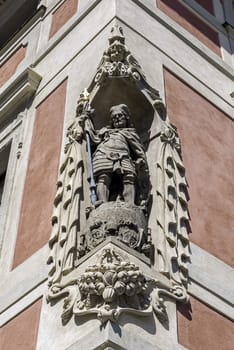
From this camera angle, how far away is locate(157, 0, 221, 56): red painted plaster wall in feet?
33.8

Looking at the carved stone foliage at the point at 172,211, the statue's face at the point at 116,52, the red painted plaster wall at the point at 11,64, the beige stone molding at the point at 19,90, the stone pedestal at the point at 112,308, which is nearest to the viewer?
the stone pedestal at the point at 112,308

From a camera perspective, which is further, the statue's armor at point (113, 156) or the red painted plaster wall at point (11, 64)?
the red painted plaster wall at point (11, 64)

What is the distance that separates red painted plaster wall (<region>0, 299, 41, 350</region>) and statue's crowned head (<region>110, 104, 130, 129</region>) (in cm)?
192

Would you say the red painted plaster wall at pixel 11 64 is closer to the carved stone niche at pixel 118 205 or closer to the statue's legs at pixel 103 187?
the carved stone niche at pixel 118 205

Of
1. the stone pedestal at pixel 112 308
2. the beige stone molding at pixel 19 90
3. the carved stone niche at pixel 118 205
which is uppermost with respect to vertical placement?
the beige stone molding at pixel 19 90

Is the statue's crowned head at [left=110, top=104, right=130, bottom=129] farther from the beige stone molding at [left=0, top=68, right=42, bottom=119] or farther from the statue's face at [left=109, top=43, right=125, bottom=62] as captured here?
the beige stone molding at [left=0, top=68, right=42, bottom=119]

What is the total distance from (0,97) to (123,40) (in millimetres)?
2928

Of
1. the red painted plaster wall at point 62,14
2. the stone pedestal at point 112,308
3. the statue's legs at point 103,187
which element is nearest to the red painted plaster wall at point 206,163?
the statue's legs at point 103,187

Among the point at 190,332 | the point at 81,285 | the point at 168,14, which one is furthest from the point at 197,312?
the point at 168,14

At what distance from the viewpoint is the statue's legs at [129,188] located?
665cm

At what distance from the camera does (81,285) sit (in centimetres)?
590

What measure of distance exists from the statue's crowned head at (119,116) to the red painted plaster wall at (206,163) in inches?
30.6

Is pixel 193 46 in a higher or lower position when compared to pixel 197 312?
higher

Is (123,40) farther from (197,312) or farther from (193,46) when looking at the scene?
(197,312)
